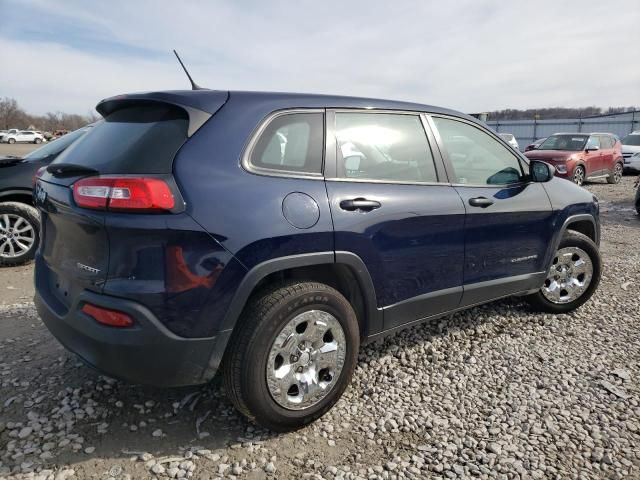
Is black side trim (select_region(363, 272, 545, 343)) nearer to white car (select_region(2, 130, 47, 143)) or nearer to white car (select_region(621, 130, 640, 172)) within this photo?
white car (select_region(621, 130, 640, 172))

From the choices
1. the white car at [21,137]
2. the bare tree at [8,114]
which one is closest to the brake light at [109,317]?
the white car at [21,137]

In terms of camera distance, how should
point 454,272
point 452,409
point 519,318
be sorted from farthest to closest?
1. point 519,318
2. point 454,272
3. point 452,409

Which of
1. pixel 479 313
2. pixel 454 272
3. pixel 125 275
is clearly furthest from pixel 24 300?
pixel 479 313

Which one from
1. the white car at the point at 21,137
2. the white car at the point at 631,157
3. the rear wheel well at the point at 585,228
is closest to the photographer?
the rear wheel well at the point at 585,228

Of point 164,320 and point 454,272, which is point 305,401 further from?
point 454,272

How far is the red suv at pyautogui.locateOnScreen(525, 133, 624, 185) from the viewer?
1351 centimetres

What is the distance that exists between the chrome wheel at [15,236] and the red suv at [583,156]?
39.9 ft

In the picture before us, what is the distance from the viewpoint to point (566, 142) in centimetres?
1462

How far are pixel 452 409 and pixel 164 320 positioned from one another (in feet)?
5.59

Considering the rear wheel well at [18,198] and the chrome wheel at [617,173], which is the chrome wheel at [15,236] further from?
the chrome wheel at [617,173]

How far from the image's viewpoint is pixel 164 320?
6.89 feet

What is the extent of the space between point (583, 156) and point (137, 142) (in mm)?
14535

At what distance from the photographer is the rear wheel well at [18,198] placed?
5.29 metres

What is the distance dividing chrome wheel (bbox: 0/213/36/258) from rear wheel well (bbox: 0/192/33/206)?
0.20 metres
